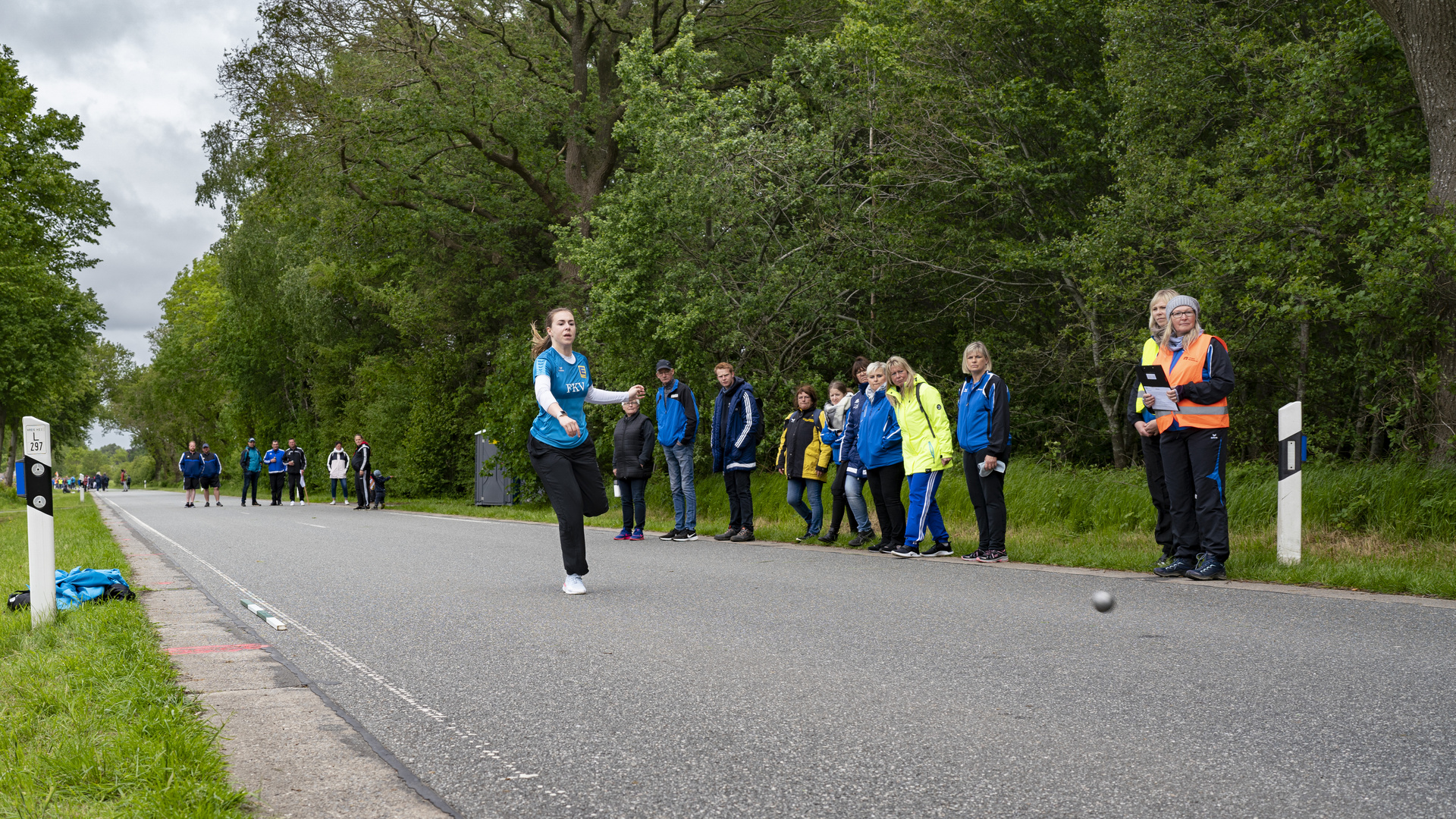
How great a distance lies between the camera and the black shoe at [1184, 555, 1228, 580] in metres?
8.29

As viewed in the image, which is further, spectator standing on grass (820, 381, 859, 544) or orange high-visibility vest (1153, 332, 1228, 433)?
spectator standing on grass (820, 381, 859, 544)

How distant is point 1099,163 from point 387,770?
17713 mm

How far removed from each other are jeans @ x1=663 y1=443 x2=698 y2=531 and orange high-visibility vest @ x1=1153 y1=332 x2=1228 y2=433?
6.57 metres

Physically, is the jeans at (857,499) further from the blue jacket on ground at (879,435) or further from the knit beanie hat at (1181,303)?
the knit beanie hat at (1181,303)

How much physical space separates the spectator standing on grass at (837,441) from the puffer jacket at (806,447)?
128 mm

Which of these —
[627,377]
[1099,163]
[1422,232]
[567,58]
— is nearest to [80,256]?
[567,58]

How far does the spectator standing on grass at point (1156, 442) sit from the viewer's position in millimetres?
8812

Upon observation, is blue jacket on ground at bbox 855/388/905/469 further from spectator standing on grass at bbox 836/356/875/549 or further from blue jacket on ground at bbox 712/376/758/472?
blue jacket on ground at bbox 712/376/758/472

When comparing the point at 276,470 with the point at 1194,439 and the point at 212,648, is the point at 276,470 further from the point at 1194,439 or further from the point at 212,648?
the point at 1194,439

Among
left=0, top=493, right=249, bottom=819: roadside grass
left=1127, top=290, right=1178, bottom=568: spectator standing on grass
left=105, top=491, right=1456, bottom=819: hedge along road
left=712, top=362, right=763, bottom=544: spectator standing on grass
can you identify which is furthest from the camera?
left=712, top=362, right=763, bottom=544: spectator standing on grass

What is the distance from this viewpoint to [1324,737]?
156 inches

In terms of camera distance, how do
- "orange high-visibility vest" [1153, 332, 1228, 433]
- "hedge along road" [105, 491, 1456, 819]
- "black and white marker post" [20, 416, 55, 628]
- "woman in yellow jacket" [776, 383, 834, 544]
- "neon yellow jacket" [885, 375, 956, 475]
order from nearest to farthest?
"hedge along road" [105, 491, 1456, 819] < "black and white marker post" [20, 416, 55, 628] < "orange high-visibility vest" [1153, 332, 1228, 433] < "neon yellow jacket" [885, 375, 956, 475] < "woman in yellow jacket" [776, 383, 834, 544]

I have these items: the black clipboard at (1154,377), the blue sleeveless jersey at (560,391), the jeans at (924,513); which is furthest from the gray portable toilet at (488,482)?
the black clipboard at (1154,377)

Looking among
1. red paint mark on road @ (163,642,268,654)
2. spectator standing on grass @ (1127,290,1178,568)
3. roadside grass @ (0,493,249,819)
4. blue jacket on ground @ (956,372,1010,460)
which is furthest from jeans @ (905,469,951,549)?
roadside grass @ (0,493,249,819)
